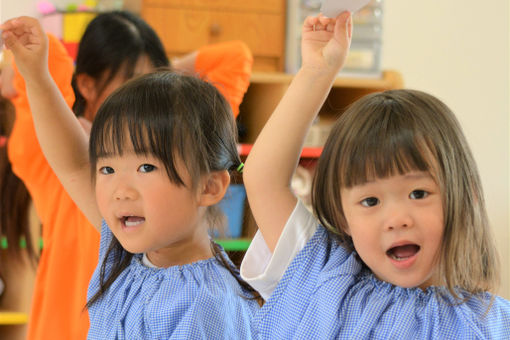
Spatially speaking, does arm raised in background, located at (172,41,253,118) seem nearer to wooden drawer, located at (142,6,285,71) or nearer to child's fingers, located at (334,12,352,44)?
wooden drawer, located at (142,6,285,71)

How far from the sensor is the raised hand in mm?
1020

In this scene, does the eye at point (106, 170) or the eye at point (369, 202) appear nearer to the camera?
the eye at point (369, 202)

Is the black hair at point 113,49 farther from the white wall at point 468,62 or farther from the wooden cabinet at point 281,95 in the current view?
the white wall at point 468,62

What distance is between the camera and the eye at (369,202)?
0.83 metres

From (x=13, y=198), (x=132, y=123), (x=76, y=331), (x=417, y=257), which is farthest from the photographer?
(x=13, y=198)

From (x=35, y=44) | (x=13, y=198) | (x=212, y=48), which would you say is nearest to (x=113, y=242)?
(x=35, y=44)

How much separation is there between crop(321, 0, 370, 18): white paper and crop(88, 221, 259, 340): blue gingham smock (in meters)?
0.39

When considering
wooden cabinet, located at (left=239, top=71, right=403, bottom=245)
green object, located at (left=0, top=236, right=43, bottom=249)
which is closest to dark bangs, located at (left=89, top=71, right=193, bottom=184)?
green object, located at (left=0, top=236, right=43, bottom=249)

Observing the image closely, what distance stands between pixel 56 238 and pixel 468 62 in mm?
2348

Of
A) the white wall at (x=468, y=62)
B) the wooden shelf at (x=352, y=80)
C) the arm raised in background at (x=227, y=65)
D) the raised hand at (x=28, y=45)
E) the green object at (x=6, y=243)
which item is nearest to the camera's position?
the raised hand at (x=28, y=45)

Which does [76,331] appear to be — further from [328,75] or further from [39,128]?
[328,75]

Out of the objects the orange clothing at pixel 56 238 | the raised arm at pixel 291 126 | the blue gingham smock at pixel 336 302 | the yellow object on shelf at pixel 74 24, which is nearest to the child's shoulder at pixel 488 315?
the blue gingham smock at pixel 336 302

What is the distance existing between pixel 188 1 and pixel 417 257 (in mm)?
1920

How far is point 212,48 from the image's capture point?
6.08ft
